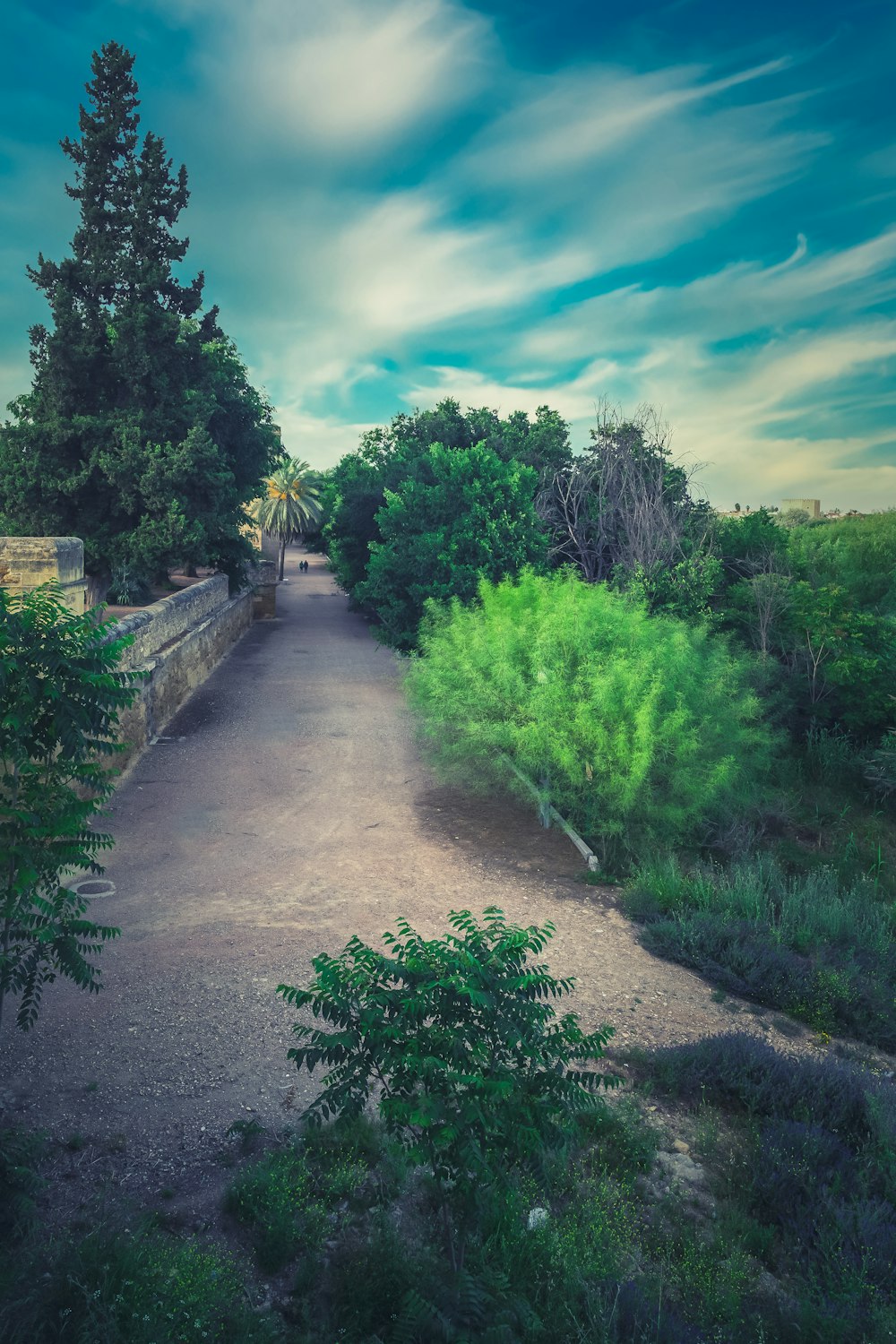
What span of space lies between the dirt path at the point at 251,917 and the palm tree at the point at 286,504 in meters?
32.9

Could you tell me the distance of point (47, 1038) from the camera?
560 cm

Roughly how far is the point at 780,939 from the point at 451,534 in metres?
12.6

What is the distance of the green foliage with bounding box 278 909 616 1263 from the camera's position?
3162 millimetres

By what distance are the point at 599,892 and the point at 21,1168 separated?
639 centimetres

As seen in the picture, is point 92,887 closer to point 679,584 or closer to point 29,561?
point 29,561

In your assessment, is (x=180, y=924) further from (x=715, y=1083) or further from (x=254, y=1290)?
(x=715, y=1083)

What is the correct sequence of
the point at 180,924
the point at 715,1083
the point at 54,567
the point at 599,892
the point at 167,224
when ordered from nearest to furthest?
1. the point at 715,1083
2. the point at 180,924
3. the point at 599,892
4. the point at 54,567
5. the point at 167,224

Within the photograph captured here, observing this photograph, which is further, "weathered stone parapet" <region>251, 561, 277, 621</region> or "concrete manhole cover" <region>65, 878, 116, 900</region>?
"weathered stone parapet" <region>251, 561, 277, 621</region>

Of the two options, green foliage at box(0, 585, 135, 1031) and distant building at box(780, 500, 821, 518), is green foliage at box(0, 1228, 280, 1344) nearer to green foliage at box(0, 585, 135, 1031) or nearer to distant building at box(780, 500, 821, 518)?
green foliage at box(0, 585, 135, 1031)

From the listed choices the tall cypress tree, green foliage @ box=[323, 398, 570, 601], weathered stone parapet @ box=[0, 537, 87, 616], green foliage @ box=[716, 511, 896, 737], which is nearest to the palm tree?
green foliage @ box=[323, 398, 570, 601]

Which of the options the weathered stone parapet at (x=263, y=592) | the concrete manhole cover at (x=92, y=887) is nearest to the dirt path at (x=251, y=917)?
the concrete manhole cover at (x=92, y=887)

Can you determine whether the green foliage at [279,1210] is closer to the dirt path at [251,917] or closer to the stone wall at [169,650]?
the dirt path at [251,917]

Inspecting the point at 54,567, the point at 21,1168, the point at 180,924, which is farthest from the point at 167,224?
the point at 21,1168

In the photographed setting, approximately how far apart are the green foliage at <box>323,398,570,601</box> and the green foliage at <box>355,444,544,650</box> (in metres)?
0.32
